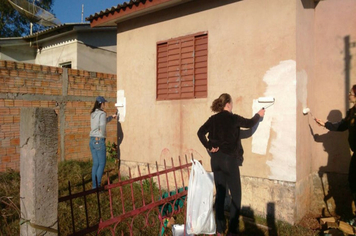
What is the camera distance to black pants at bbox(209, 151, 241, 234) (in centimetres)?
352

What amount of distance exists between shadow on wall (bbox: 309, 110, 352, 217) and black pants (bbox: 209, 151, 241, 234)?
1755mm

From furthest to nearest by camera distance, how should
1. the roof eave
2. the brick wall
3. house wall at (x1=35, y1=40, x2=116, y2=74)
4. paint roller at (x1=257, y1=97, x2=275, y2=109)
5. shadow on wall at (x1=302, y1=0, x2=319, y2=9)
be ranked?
house wall at (x1=35, y1=40, x2=116, y2=74), the brick wall, the roof eave, shadow on wall at (x1=302, y1=0, x2=319, y2=9), paint roller at (x1=257, y1=97, x2=275, y2=109)

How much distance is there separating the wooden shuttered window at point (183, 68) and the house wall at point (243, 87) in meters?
0.14

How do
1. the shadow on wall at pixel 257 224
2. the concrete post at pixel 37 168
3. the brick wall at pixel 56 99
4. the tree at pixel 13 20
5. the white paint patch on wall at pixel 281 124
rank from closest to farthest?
the concrete post at pixel 37 168, the shadow on wall at pixel 257 224, the white paint patch on wall at pixel 281 124, the brick wall at pixel 56 99, the tree at pixel 13 20

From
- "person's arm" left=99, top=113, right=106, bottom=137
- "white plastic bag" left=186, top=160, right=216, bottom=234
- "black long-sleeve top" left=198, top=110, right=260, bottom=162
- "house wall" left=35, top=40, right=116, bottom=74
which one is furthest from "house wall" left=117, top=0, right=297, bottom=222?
"house wall" left=35, top=40, right=116, bottom=74

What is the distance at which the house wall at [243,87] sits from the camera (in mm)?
3953

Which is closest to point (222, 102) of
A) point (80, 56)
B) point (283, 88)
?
point (283, 88)

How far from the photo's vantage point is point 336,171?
432 centimetres

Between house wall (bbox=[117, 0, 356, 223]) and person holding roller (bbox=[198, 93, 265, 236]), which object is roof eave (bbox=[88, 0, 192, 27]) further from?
person holding roller (bbox=[198, 93, 265, 236])

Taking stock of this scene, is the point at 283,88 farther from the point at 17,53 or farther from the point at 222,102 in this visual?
the point at 17,53

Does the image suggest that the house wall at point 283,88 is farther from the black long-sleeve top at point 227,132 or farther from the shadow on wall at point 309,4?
the black long-sleeve top at point 227,132

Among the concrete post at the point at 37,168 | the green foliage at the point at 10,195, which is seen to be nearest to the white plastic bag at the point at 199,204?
the concrete post at the point at 37,168

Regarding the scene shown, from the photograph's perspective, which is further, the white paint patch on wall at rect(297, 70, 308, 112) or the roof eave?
the roof eave

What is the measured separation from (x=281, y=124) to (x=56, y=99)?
5703 mm
